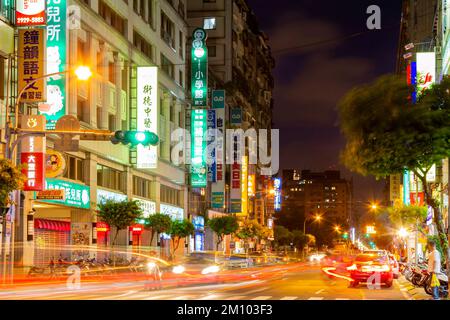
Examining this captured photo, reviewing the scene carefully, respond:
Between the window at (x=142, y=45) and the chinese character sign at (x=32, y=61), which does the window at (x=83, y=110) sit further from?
the window at (x=142, y=45)

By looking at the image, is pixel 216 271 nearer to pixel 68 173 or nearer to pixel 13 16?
pixel 68 173

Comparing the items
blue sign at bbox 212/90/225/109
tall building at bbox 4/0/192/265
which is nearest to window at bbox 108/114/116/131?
tall building at bbox 4/0/192/265

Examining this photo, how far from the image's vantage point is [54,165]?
3850 cm

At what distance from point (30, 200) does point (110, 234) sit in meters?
14.4

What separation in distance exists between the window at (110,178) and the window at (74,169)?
297 centimetres

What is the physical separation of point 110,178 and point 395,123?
32913 mm

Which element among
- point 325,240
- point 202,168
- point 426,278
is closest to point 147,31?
point 202,168

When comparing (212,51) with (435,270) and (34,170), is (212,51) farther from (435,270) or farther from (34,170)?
(435,270)

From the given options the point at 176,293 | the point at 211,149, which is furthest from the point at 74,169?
the point at 211,149

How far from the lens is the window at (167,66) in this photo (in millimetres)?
63850

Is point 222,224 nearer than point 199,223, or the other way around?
A: point 199,223

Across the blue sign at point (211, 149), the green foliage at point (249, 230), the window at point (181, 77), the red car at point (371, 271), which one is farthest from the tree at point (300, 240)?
the red car at point (371, 271)

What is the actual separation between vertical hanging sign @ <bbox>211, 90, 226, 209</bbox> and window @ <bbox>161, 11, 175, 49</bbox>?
9015 millimetres
